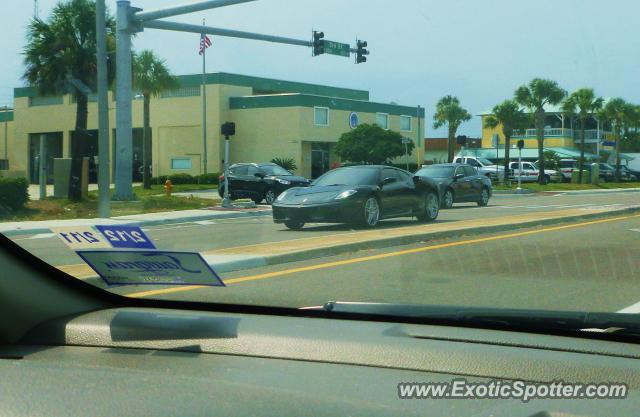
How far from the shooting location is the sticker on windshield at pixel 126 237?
3.77m

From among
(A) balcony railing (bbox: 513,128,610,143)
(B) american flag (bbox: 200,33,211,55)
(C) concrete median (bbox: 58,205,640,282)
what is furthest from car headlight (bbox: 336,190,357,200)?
(B) american flag (bbox: 200,33,211,55)

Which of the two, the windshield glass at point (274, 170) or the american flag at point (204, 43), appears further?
the windshield glass at point (274, 170)

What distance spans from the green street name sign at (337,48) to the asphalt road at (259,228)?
128 centimetres

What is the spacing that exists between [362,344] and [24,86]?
2.83 metres

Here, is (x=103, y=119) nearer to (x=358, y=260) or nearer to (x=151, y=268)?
(x=151, y=268)

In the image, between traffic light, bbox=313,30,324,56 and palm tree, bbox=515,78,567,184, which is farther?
traffic light, bbox=313,30,324,56

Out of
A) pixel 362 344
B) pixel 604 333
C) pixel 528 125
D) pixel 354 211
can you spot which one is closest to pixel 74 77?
pixel 354 211

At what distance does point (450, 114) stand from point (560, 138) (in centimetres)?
79

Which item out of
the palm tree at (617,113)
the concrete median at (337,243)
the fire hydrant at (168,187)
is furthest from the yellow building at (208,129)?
the palm tree at (617,113)

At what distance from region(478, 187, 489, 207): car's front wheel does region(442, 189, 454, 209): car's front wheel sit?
229 mm

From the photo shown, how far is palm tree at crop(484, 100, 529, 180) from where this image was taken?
13.5ft

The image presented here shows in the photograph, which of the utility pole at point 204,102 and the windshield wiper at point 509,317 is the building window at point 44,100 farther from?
the windshield wiper at point 509,317

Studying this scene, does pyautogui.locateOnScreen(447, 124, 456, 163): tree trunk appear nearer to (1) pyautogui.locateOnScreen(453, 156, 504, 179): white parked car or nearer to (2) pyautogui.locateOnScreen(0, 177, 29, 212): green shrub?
(1) pyautogui.locateOnScreen(453, 156, 504, 179): white parked car

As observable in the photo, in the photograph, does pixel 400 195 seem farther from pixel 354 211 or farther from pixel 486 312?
pixel 486 312
